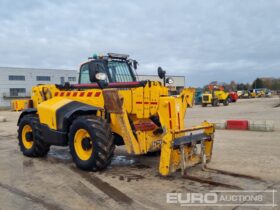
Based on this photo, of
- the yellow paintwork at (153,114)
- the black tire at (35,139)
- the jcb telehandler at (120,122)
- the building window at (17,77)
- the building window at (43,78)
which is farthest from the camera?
the building window at (43,78)

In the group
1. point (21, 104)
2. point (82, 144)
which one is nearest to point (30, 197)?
point (82, 144)

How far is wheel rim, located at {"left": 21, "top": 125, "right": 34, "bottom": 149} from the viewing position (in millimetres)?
8938

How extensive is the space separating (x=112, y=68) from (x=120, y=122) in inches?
A: 72.1

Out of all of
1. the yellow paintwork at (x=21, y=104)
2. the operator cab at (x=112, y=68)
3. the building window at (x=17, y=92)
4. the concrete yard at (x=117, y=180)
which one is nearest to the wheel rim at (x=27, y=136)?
the concrete yard at (x=117, y=180)

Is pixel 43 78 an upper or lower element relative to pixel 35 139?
upper

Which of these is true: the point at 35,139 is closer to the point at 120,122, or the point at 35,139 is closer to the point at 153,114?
the point at 120,122

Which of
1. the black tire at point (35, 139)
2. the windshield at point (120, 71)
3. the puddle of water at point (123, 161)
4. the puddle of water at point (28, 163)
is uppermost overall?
the windshield at point (120, 71)

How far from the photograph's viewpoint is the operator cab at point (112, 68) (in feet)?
25.6

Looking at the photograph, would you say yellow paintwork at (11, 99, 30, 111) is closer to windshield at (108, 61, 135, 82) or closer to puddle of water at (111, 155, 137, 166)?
windshield at (108, 61, 135, 82)

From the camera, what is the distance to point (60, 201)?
5.25m

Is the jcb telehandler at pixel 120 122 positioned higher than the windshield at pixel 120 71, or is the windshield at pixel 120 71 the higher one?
the windshield at pixel 120 71

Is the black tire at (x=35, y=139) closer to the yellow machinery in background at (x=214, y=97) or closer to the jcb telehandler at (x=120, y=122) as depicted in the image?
the jcb telehandler at (x=120, y=122)

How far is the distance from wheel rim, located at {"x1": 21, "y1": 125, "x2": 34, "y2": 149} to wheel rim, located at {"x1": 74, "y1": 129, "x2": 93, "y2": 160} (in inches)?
91.3

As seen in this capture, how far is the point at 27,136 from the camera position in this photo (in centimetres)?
898
